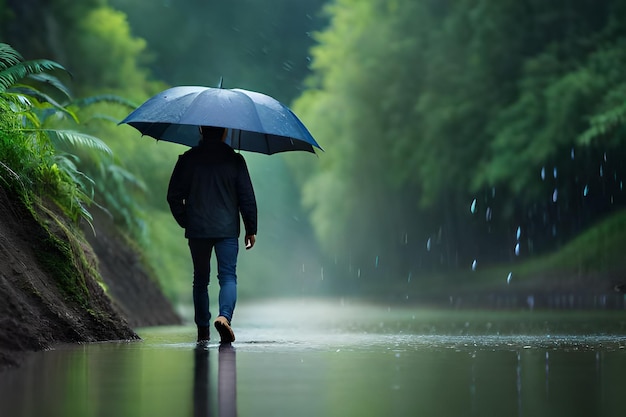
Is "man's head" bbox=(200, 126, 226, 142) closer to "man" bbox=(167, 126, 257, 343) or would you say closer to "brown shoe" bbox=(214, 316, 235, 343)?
"man" bbox=(167, 126, 257, 343)

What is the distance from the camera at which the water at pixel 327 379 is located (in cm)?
473

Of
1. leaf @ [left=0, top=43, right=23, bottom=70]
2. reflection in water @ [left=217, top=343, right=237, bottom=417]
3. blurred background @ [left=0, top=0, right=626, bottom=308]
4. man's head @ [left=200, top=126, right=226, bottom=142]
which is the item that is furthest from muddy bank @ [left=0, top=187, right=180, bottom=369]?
blurred background @ [left=0, top=0, right=626, bottom=308]

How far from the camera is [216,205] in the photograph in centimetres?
865

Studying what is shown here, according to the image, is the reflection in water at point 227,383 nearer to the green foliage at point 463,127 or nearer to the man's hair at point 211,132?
the man's hair at point 211,132

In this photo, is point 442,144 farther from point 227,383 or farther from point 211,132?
point 227,383

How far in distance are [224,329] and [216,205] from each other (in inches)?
37.5

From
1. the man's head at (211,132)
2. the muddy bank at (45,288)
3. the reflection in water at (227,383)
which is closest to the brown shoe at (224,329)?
the reflection in water at (227,383)

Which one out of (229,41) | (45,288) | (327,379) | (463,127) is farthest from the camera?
(229,41)

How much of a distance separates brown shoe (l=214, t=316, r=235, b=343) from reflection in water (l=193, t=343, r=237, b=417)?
1.53ft

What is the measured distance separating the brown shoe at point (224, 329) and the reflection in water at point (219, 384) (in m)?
0.47

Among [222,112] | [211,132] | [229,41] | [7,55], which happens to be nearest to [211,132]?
[211,132]

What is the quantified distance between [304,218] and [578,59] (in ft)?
90.5

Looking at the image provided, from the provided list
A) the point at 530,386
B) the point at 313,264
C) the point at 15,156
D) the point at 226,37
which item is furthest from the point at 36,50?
the point at 226,37

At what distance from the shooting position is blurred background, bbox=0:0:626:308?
77.1 ft
